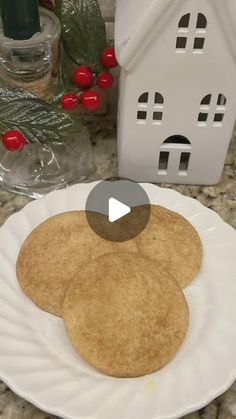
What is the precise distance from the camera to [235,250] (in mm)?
651

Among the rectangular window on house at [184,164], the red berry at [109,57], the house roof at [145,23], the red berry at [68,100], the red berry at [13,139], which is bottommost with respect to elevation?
the rectangular window on house at [184,164]

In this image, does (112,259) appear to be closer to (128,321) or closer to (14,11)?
(128,321)

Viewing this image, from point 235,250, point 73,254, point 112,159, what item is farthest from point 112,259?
point 112,159

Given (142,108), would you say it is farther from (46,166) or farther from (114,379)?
(114,379)

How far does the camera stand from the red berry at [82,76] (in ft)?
2.37

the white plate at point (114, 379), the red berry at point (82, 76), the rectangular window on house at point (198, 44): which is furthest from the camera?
the red berry at point (82, 76)

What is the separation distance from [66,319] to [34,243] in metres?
0.11

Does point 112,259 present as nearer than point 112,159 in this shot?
Yes

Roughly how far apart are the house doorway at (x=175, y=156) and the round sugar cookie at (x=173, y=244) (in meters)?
0.10

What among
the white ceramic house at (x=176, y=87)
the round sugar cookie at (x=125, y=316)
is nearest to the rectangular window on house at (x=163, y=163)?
the white ceramic house at (x=176, y=87)

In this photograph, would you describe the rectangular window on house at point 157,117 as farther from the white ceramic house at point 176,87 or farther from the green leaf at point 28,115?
the green leaf at point 28,115

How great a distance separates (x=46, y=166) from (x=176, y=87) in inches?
8.8

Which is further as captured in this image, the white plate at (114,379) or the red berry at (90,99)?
the red berry at (90,99)
